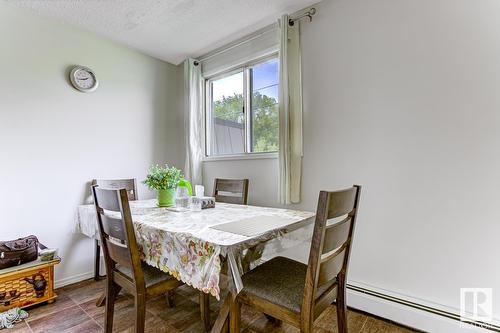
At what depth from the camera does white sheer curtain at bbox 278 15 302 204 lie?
217cm

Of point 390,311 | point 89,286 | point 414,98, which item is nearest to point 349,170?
point 414,98

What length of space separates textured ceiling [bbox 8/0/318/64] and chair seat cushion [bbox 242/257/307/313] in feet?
6.56

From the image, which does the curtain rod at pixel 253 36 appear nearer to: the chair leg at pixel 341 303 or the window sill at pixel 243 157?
the window sill at pixel 243 157

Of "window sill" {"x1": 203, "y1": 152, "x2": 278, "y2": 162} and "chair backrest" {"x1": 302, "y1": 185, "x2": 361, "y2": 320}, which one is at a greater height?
"window sill" {"x1": 203, "y1": 152, "x2": 278, "y2": 162}

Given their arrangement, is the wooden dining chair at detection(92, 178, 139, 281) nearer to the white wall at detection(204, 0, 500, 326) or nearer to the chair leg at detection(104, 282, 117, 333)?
the chair leg at detection(104, 282, 117, 333)

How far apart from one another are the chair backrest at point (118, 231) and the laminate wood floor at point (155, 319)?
0.57 meters

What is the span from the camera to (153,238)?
1292 millimetres

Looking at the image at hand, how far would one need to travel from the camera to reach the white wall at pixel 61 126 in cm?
207

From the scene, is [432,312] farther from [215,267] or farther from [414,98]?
[215,267]

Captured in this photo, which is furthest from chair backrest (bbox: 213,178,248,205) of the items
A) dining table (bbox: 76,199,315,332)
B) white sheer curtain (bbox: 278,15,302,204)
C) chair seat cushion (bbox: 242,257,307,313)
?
chair seat cushion (bbox: 242,257,307,313)

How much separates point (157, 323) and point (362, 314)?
141cm

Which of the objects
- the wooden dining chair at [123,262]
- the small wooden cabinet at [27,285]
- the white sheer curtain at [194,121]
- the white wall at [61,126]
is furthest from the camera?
the white sheer curtain at [194,121]

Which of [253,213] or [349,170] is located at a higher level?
[349,170]

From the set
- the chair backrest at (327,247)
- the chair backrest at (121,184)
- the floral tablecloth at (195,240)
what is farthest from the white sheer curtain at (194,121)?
the chair backrest at (327,247)
